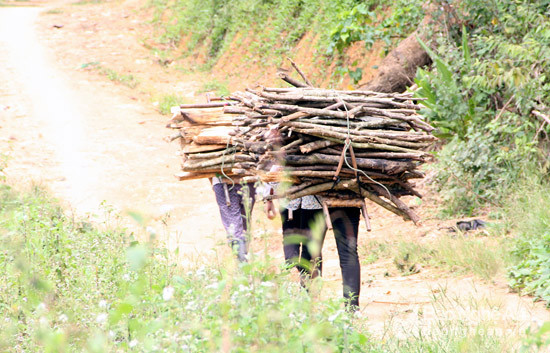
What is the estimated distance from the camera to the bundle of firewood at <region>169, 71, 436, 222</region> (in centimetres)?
431

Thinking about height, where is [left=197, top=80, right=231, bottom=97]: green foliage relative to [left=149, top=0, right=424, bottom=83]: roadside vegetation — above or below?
below

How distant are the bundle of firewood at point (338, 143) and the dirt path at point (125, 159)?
0.66 metres

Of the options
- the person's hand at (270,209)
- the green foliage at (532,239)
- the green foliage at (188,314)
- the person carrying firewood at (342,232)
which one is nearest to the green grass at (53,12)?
the green foliage at (532,239)

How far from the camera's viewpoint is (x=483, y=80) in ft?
23.1

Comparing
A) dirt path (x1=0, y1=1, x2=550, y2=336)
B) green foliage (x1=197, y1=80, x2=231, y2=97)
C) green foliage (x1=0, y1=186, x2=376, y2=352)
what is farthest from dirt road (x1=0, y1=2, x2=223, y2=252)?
green foliage (x1=0, y1=186, x2=376, y2=352)

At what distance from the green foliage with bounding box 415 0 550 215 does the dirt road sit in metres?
2.89

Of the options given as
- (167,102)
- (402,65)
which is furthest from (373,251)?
(167,102)

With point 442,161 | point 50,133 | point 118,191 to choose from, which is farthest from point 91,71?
point 442,161

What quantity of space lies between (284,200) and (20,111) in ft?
30.5

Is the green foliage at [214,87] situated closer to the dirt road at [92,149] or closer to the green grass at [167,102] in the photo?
the green grass at [167,102]

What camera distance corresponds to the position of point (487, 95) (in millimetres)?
7855

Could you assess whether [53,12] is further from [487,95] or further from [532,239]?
[532,239]

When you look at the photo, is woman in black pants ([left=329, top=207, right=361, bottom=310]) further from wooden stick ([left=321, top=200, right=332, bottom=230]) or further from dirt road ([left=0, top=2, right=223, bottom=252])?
dirt road ([left=0, top=2, right=223, bottom=252])

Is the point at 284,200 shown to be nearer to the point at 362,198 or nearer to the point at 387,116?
the point at 362,198
